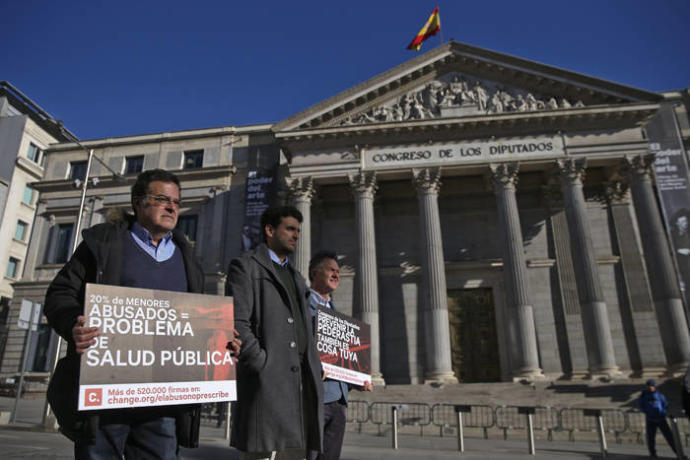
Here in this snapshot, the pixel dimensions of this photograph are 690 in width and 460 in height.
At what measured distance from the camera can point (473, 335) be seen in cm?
2442

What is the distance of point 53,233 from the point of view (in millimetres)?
31984

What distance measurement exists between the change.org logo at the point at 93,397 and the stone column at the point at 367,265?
18595 millimetres

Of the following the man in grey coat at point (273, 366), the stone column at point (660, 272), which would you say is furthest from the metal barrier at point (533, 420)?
the man in grey coat at point (273, 366)

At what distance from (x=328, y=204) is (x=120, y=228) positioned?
2491 cm

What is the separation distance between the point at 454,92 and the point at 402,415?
1645 cm

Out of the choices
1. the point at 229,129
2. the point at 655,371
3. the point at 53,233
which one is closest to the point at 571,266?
the point at 655,371

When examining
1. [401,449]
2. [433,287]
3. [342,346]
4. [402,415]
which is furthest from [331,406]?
[433,287]

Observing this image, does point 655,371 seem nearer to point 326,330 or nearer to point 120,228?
point 326,330

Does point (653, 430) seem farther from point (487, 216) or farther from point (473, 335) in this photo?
point (487, 216)

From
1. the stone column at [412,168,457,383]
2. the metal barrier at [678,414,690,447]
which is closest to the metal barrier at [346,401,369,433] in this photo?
the stone column at [412,168,457,383]

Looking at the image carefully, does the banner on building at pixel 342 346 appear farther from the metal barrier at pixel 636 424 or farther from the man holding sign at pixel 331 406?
the metal barrier at pixel 636 424

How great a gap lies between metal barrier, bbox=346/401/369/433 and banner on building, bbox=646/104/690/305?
13.5 metres

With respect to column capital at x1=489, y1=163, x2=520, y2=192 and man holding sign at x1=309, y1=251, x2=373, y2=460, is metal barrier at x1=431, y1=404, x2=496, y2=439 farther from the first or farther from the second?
man holding sign at x1=309, y1=251, x2=373, y2=460

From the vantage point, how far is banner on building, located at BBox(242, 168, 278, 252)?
26172 mm
